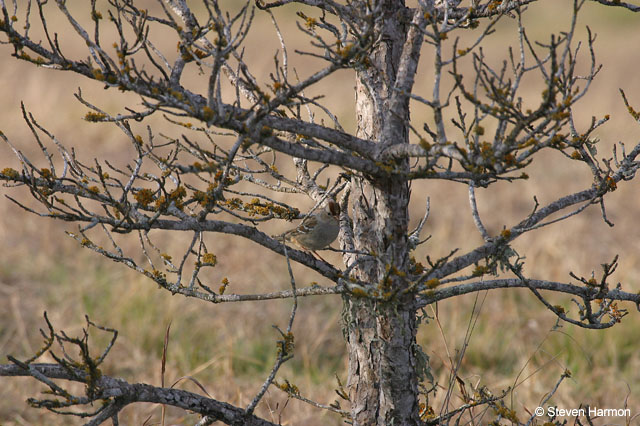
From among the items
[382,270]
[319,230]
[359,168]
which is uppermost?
[319,230]

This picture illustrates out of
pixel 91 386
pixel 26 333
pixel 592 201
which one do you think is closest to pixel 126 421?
pixel 26 333

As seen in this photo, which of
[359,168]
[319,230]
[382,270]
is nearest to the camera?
[359,168]

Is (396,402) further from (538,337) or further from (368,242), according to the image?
(538,337)

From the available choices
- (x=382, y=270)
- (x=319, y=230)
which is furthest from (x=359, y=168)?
(x=319, y=230)

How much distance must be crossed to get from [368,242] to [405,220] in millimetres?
179

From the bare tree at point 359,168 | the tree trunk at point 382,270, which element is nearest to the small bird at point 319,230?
the bare tree at point 359,168

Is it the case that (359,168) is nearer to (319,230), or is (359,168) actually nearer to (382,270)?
(382,270)

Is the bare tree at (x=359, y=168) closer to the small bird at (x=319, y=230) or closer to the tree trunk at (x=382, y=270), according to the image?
the tree trunk at (x=382, y=270)

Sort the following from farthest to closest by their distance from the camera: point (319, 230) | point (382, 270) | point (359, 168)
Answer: point (319, 230) < point (382, 270) < point (359, 168)

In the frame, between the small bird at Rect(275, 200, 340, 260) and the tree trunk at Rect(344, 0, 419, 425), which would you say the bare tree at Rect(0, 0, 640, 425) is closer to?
the tree trunk at Rect(344, 0, 419, 425)

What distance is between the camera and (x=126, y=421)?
4559mm

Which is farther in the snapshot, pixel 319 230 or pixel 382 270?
pixel 319 230

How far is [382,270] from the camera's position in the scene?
2.50m

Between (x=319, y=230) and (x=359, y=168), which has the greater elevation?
(x=319, y=230)
